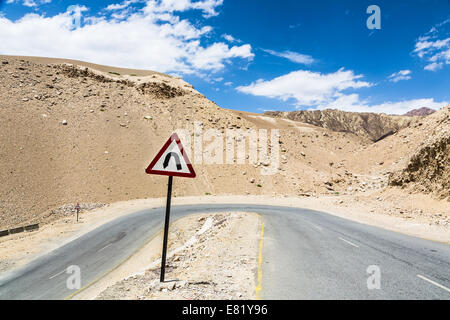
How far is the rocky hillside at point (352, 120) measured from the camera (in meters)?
173

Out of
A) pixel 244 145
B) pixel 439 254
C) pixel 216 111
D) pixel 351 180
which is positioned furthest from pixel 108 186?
pixel 351 180

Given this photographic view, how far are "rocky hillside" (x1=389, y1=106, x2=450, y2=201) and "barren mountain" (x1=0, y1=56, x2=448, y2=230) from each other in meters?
2.65

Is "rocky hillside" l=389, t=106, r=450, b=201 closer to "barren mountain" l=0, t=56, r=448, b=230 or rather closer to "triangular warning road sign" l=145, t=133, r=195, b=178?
"barren mountain" l=0, t=56, r=448, b=230

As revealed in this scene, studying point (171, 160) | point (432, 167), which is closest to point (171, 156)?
point (171, 160)

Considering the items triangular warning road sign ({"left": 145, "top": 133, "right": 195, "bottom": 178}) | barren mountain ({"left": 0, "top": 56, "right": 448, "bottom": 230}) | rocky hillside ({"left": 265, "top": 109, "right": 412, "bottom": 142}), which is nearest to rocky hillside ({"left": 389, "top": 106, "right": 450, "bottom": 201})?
barren mountain ({"left": 0, "top": 56, "right": 448, "bottom": 230})

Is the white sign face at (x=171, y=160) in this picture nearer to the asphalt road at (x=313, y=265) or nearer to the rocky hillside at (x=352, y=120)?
the asphalt road at (x=313, y=265)

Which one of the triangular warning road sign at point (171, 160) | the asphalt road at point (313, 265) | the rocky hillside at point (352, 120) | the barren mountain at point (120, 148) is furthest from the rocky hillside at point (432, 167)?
the rocky hillside at point (352, 120)

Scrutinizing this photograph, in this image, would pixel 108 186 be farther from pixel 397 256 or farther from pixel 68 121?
pixel 397 256

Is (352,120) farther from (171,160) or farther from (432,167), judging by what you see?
(171,160)

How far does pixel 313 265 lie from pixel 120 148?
141 ft

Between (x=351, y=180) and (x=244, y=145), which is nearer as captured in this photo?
(x=351, y=180)

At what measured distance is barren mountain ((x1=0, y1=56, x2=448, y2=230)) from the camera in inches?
1323

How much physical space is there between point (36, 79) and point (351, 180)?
66.8 m
